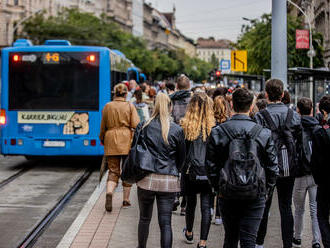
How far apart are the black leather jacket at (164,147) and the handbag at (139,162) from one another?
0.11 ft

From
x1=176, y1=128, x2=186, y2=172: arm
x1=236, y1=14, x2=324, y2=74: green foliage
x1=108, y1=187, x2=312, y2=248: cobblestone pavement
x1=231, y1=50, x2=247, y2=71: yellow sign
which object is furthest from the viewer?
x1=236, y1=14, x2=324, y2=74: green foliage

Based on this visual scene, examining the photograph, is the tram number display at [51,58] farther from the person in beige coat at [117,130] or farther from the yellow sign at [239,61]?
→ the yellow sign at [239,61]

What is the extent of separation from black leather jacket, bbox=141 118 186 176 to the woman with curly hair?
0.78 meters

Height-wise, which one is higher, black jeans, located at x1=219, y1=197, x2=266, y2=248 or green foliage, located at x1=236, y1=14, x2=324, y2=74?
green foliage, located at x1=236, y1=14, x2=324, y2=74

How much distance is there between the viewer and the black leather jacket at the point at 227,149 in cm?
527

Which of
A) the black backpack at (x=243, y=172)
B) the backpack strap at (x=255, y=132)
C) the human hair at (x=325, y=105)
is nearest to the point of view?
the black backpack at (x=243, y=172)

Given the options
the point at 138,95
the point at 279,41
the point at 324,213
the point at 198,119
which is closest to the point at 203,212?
the point at 198,119

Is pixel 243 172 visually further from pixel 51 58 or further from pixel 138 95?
pixel 51 58

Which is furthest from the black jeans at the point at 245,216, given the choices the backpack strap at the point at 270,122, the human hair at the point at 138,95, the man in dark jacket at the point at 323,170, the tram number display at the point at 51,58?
the tram number display at the point at 51,58

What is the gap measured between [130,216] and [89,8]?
3369 inches

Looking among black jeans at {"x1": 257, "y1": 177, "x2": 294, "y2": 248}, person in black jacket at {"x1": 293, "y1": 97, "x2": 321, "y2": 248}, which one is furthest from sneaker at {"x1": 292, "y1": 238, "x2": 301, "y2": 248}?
black jeans at {"x1": 257, "y1": 177, "x2": 294, "y2": 248}

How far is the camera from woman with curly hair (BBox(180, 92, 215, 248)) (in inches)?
275

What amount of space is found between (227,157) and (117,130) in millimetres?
4418

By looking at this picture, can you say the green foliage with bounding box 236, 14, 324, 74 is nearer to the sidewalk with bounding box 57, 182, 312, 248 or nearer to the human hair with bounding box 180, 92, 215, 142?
the sidewalk with bounding box 57, 182, 312, 248
